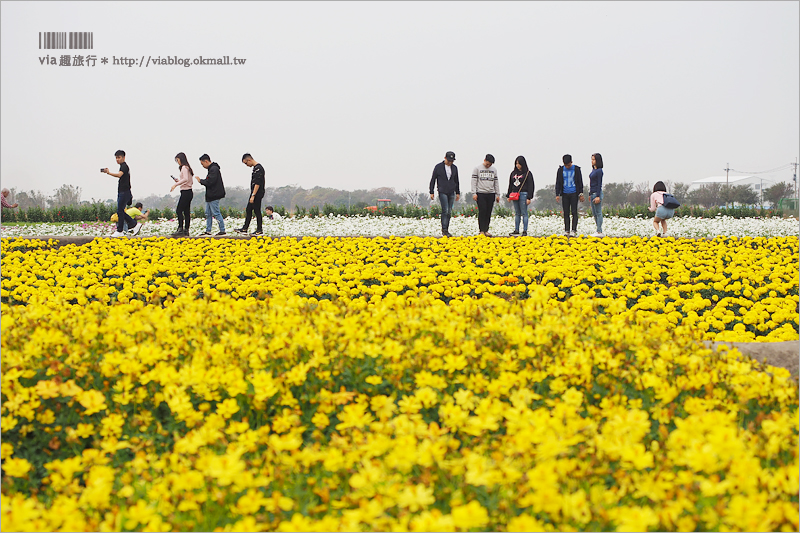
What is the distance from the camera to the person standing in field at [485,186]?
36.7ft

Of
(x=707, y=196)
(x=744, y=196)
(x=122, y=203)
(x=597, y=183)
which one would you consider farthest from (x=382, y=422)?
(x=707, y=196)

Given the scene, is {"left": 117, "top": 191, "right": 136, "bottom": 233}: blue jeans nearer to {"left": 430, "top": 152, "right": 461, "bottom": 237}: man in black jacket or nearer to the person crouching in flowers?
{"left": 430, "top": 152, "right": 461, "bottom": 237}: man in black jacket

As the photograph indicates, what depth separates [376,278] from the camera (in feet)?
21.6

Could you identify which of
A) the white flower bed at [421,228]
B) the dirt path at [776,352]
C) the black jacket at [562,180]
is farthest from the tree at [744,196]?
the dirt path at [776,352]

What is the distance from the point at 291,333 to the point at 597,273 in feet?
15.3

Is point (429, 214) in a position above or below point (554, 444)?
above

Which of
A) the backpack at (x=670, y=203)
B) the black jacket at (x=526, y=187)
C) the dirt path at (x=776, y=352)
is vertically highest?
the black jacket at (x=526, y=187)

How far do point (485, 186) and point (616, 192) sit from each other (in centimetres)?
5920

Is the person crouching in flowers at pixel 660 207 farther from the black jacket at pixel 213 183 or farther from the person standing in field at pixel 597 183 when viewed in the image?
the black jacket at pixel 213 183

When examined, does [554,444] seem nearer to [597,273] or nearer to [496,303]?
[496,303]

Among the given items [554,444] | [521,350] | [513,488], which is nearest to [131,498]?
[513,488]

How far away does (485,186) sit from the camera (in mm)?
11172

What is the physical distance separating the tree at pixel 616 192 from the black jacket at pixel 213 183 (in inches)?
2322

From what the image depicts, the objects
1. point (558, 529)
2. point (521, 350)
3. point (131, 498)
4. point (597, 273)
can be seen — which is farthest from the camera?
point (597, 273)
